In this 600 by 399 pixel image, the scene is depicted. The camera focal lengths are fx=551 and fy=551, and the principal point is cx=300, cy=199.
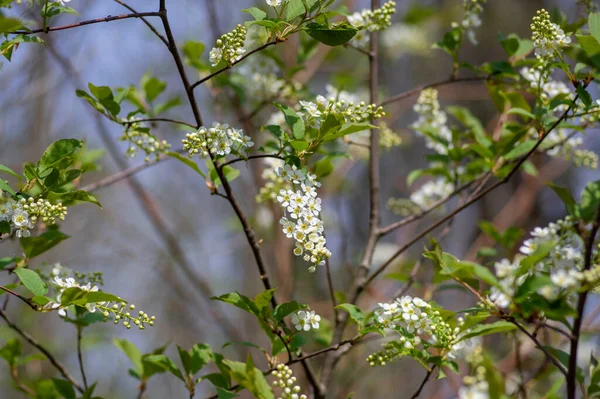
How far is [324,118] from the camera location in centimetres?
131

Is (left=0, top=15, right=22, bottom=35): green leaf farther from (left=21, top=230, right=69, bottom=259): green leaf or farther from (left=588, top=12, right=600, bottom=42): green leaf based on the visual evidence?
(left=588, top=12, right=600, bottom=42): green leaf

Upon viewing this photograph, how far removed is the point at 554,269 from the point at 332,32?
2.28ft

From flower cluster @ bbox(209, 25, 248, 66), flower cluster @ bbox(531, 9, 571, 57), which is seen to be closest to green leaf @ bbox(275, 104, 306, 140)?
flower cluster @ bbox(209, 25, 248, 66)

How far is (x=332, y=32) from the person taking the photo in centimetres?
122

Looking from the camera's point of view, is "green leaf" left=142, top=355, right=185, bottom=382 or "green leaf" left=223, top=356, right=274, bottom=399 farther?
"green leaf" left=142, top=355, right=185, bottom=382

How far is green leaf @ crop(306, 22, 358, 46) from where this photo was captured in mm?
1217

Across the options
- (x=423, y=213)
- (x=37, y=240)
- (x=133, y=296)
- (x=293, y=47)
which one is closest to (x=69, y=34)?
(x=293, y=47)

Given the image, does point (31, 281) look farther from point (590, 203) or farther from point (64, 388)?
point (590, 203)

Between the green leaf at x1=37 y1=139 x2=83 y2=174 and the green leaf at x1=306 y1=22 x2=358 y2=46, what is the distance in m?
0.64

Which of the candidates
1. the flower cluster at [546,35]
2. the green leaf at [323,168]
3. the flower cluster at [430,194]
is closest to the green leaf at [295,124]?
the green leaf at [323,168]

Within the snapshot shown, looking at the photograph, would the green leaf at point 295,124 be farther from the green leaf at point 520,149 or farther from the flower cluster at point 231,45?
the green leaf at point 520,149

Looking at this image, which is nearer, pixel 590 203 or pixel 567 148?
pixel 590 203

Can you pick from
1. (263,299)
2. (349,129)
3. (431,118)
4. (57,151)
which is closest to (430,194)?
(431,118)

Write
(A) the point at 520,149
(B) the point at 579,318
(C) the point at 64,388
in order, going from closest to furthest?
(B) the point at 579,318 → (C) the point at 64,388 → (A) the point at 520,149
